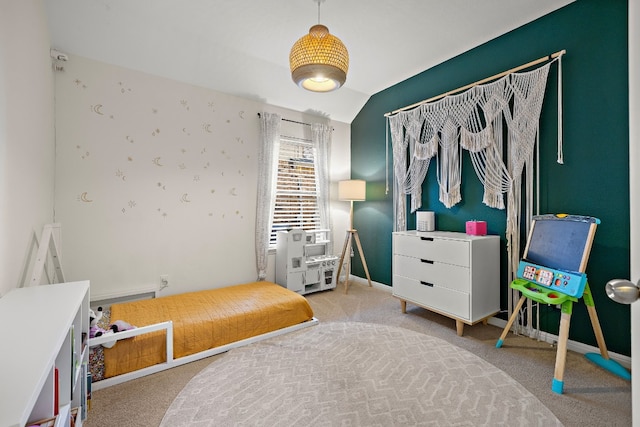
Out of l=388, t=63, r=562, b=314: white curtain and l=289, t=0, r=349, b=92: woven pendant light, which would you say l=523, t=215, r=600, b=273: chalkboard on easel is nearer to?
l=388, t=63, r=562, b=314: white curtain

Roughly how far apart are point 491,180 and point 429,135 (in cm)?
85

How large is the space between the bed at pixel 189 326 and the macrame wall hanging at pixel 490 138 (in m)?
1.90

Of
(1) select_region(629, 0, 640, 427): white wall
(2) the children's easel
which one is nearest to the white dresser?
(2) the children's easel

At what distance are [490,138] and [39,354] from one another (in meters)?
3.17

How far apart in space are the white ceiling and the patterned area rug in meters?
2.69

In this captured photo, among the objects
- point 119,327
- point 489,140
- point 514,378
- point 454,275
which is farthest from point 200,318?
point 489,140

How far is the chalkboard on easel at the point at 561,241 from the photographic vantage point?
1.92 meters

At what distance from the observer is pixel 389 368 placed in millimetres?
2074

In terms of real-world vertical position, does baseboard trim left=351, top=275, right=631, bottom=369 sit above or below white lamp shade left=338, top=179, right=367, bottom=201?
below

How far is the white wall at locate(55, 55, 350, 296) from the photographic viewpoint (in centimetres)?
260

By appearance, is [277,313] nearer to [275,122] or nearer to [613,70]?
[275,122]

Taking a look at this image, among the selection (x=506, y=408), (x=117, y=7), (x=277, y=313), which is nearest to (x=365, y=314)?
(x=277, y=313)

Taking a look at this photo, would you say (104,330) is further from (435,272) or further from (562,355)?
(562,355)

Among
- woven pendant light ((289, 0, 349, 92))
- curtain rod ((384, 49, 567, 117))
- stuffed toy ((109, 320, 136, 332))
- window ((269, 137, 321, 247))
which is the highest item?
curtain rod ((384, 49, 567, 117))
